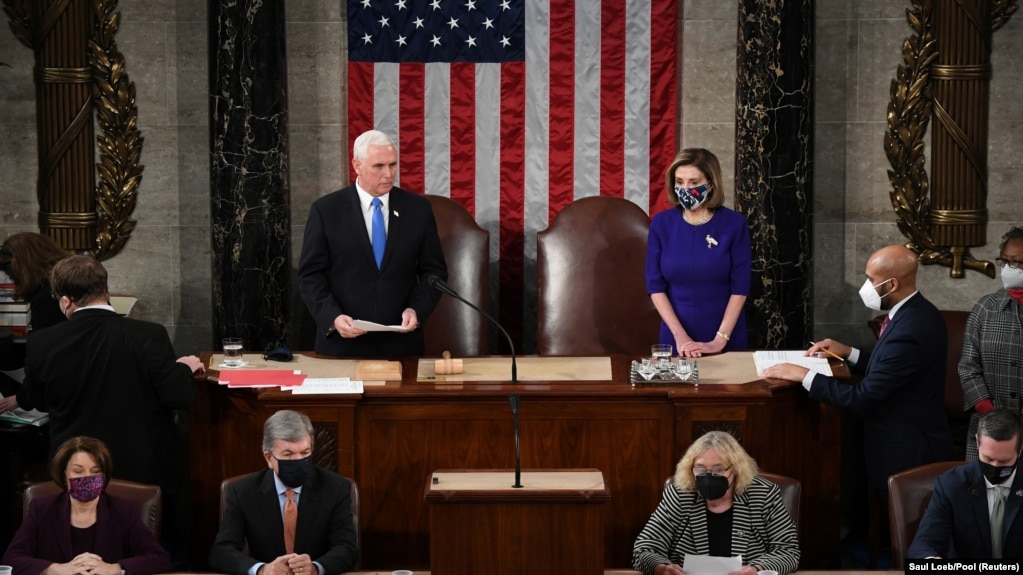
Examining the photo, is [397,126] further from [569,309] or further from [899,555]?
[899,555]

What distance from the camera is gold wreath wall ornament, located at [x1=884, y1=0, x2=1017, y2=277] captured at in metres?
8.37

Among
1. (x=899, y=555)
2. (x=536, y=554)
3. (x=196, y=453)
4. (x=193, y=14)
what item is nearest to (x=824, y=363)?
(x=899, y=555)

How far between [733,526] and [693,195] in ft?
6.82

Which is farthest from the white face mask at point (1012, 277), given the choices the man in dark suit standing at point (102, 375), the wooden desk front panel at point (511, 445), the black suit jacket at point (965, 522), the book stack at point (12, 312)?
the book stack at point (12, 312)

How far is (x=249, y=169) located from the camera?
317 inches

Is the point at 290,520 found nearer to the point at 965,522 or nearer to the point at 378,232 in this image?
the point at 378,232

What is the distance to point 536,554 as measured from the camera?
14.0 feet

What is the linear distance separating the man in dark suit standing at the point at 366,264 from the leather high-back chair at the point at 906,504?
240 centimetres

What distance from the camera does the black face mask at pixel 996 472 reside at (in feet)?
16.1

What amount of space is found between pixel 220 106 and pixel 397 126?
44.0 inches

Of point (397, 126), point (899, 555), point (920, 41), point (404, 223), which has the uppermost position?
point (920, 41)

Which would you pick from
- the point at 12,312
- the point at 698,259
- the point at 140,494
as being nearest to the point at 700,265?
the point at 698,259

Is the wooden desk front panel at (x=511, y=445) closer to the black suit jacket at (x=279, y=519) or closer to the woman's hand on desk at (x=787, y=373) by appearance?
the woman's hand on desk at (x=787, y=373)

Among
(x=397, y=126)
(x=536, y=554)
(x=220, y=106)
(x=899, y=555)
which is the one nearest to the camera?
(x=536, y=554)
